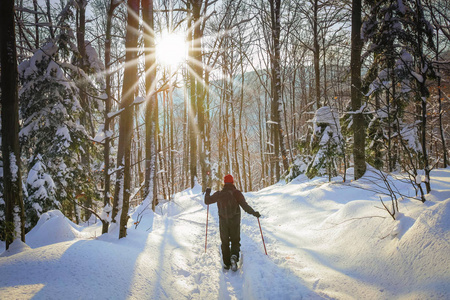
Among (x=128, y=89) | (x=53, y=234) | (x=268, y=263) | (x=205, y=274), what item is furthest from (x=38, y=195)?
(x=268, y=263)

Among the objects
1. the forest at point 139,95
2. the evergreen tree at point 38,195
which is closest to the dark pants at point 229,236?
the forest at point 139,95

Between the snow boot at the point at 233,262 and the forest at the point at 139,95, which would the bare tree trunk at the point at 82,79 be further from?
the snow boot at the point at 233,262

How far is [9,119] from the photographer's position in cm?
378

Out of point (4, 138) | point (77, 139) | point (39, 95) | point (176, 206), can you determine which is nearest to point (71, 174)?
point (77, 139)

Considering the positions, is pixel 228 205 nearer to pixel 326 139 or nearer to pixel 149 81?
pixel 149 81

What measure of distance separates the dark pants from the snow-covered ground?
304mm

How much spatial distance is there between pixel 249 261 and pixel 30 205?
9.67 m

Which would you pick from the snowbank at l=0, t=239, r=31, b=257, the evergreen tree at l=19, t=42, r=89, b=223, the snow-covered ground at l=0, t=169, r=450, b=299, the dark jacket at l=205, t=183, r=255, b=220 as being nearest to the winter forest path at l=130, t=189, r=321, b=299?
the snow-covered ground at l=0, t=169, r=450, b=299

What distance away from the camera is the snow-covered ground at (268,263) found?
2.51 metres

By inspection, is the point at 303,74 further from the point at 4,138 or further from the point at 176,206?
the point at 4,138

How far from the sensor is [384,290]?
9.20 feet

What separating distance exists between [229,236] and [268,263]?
92cm

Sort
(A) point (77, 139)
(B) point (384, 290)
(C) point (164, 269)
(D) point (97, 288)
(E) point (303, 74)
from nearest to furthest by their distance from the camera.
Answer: (D) point (97, 288)
(B) point (384, 290)
(C) point (164, 269)
(A) point (77, 139)
(E) point (303, 74)

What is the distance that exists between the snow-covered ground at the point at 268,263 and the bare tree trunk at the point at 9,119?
798 mm
